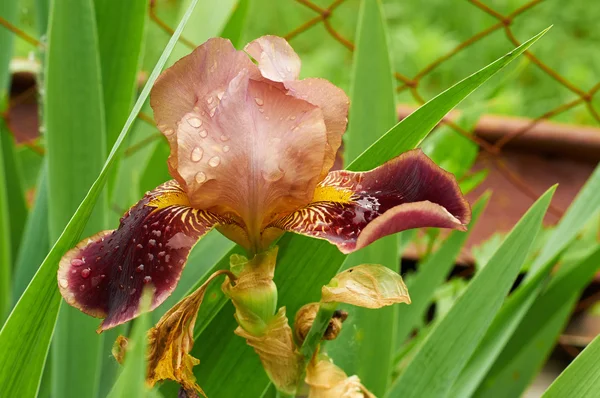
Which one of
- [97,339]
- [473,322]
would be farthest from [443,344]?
[97,339]

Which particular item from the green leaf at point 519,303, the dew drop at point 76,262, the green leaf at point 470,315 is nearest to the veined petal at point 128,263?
the dew drop at point 76,262

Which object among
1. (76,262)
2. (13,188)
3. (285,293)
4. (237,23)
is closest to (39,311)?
(76,262)

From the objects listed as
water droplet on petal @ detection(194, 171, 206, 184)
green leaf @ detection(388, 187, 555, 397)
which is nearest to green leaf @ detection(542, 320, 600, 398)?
green leaf @ detection(388, 187, 555, 397)

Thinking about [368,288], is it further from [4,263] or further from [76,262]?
[4,263]

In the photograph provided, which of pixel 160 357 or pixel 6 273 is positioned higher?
pixel 160 357

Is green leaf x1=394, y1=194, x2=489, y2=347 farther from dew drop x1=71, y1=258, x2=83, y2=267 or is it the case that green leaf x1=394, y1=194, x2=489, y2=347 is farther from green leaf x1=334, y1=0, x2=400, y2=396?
dew drop x1=71, y1=258, x2=83, y2=267

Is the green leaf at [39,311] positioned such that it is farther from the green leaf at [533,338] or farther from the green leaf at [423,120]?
the green leaf at [533,338]

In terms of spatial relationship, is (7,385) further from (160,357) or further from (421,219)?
(421,219)
